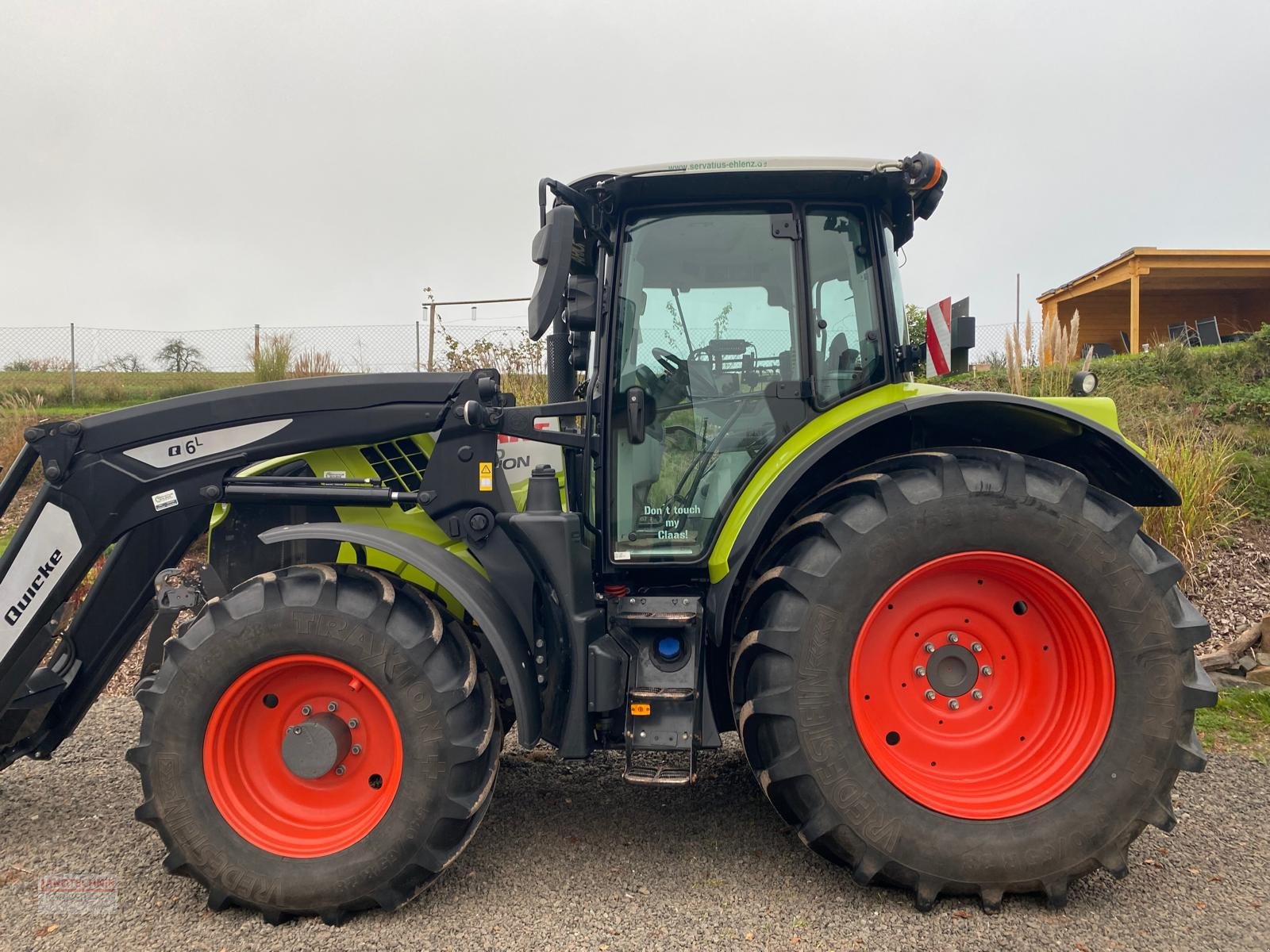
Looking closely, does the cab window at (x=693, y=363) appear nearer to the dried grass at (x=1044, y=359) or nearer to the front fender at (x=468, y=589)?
the front fender at (x=468, y=589)

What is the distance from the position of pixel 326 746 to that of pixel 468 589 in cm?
66

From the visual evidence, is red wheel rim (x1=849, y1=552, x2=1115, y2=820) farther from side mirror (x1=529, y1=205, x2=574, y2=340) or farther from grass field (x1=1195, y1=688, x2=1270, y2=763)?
grass field (x1=1195, y1=688, x2=1270, y2=763)

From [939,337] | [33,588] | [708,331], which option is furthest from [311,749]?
[939,337]

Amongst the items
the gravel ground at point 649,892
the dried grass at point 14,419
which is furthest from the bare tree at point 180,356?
the gravel ground at point 649,892

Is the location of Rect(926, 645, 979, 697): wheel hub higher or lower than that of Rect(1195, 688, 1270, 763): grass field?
higher

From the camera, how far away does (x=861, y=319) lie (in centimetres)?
307

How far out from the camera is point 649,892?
2.65 meters

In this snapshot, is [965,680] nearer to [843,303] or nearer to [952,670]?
[952,670]

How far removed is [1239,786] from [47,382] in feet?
45.7

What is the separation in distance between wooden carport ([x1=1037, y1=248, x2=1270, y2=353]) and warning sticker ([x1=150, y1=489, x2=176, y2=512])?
13444mm

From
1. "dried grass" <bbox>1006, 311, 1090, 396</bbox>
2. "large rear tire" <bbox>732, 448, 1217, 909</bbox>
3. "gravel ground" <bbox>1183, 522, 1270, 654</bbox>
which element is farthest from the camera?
"dried grass" <bbox>1006, 311, 1090, 396</bbox>

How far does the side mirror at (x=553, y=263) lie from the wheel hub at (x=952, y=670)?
1.68 meters

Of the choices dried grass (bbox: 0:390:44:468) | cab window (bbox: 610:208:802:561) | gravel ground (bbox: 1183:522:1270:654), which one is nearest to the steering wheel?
cab window (bbox: 610:208:802:561)

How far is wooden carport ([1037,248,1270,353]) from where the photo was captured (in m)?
13.0
